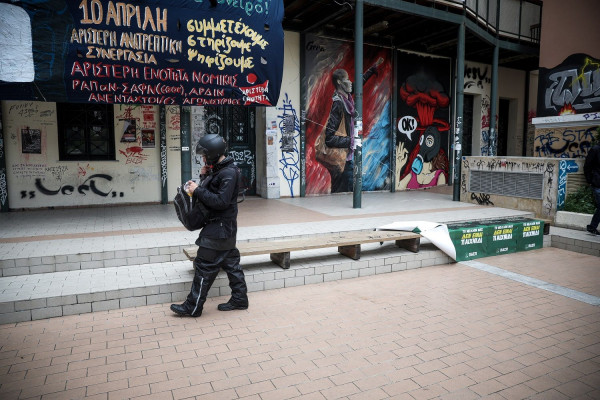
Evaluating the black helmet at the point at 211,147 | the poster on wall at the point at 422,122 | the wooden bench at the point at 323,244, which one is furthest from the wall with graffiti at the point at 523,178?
the black helmet at the point at 211,147

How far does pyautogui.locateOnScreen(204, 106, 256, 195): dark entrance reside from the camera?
1071 centimetres

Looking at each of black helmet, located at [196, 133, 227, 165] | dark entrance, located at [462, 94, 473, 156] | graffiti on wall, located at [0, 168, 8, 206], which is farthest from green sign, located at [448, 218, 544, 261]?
graffiti on wall, located at [0, 168, 8, 206]

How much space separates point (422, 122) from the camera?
1391 cm

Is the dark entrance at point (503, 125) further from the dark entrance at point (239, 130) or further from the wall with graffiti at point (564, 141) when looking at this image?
the dark entrance at point (239, 130)

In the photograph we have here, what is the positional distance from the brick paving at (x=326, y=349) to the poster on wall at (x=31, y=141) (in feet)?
19.1

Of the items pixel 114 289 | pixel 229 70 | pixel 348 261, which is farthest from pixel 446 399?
pixel 229 70

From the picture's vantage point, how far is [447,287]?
5598 millimetres

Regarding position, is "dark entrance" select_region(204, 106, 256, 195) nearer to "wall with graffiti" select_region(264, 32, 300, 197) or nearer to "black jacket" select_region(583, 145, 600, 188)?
"wall with graffiti" select_region(264, 32, 300, 197)

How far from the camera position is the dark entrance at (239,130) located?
35.1 ft

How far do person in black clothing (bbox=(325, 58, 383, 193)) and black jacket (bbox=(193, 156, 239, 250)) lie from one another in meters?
7.84

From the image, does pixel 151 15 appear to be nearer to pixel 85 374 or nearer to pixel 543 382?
pixel 85 374

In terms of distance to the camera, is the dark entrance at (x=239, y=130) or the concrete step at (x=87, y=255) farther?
the dark entrance at (x=239, y=130)

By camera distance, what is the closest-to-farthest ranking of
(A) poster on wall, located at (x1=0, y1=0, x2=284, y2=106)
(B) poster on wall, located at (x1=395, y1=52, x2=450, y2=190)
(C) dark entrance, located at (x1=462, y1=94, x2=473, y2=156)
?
(A) poster on wall, located at (x1=0, y1=0, x2=284, y2=106), (B) poster on wall, located at (x1=395, y1=52, x2=450, y2=190), (C) dark entrance, located at (x1=462, y1=94, x2=473, y2=156)

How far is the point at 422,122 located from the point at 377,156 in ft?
7.25
